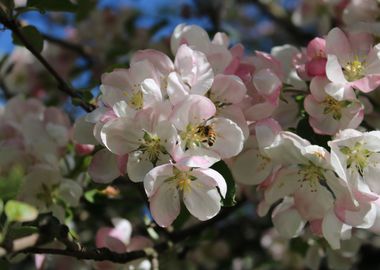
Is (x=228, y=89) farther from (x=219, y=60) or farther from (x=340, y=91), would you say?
(x=340, y=91)

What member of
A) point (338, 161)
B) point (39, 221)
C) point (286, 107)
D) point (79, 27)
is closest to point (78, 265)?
point (39, 221)

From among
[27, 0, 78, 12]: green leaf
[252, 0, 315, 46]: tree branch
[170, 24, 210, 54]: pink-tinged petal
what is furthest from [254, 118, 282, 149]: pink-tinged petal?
[252, 0, 315, 46]: tree branch

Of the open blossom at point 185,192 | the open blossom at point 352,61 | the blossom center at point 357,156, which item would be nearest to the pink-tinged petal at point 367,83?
the open blossom at point 352,61

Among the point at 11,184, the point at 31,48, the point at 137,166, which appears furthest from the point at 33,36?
the point at 11,184

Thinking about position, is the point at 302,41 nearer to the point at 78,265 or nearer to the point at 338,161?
the point at 78,265

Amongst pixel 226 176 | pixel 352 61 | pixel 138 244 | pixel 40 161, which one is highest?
pixel 352 61
